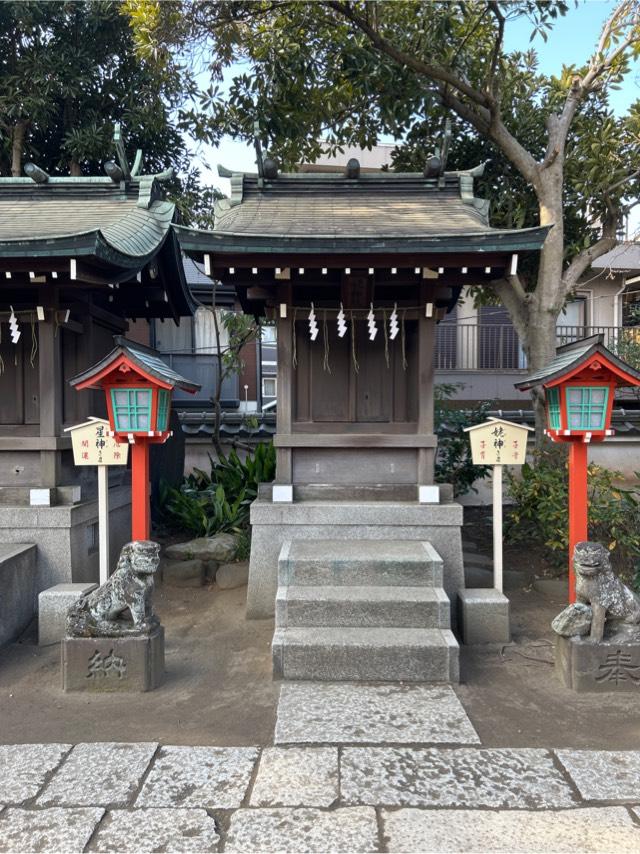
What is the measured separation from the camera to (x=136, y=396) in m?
5.36

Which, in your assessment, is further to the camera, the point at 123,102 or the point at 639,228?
the point at 639,228

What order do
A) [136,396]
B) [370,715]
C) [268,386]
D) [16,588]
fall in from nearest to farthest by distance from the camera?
1. [370,715]
2. [136,396]
3. [16,588]
4. [268,386]

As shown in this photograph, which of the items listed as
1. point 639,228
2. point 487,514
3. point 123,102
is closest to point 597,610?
point 487,514

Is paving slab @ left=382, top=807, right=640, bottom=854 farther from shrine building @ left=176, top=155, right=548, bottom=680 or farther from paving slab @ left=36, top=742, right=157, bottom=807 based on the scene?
shrine building @ left=176, top=155, right=548, bottom=680

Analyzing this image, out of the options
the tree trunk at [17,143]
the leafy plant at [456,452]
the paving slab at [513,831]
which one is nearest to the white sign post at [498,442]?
the leafy plant at [456,452]

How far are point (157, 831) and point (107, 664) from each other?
183 cm

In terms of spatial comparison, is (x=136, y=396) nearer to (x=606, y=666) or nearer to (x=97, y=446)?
(x=97, y=446)

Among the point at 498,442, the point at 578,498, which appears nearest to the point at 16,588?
the point at 498,442

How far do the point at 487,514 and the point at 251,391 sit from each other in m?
8.88

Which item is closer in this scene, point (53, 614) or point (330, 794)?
point (330, 794)

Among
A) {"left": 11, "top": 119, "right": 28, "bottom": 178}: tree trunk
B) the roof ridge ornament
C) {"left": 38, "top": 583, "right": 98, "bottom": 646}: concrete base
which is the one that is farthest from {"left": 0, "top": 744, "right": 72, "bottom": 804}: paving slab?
{"left": 11, "top": 119, "right": 28, "bottom": 178}: tree trunk

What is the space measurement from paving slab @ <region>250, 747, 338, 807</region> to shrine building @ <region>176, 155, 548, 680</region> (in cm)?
177

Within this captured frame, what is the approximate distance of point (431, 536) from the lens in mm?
6258

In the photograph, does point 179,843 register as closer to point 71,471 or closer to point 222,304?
point 71,471
